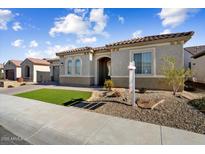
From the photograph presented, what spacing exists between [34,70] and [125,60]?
61.9 feet

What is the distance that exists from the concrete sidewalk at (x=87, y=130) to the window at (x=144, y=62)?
24.5 ft

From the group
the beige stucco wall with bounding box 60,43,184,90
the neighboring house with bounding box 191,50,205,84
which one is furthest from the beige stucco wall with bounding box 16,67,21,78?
the neighboring house with bounding box 191,50,205,84

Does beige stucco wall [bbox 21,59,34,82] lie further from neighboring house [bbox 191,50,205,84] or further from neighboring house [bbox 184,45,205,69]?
neighboring house [bbox 184,45,205,69]

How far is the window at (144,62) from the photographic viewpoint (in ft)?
40.2

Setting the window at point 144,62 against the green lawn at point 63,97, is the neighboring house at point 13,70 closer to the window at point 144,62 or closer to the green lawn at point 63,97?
the green lawn at point 63,97

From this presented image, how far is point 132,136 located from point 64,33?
1111 centimetres

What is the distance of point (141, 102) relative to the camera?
7516 mm

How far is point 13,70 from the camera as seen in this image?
30000 mm

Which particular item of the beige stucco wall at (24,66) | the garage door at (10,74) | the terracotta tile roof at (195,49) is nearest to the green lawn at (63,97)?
the beige stucco wall at (24,66)

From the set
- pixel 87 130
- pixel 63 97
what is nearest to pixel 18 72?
pixel 63 97

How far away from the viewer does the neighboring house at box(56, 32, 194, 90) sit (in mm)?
11328
